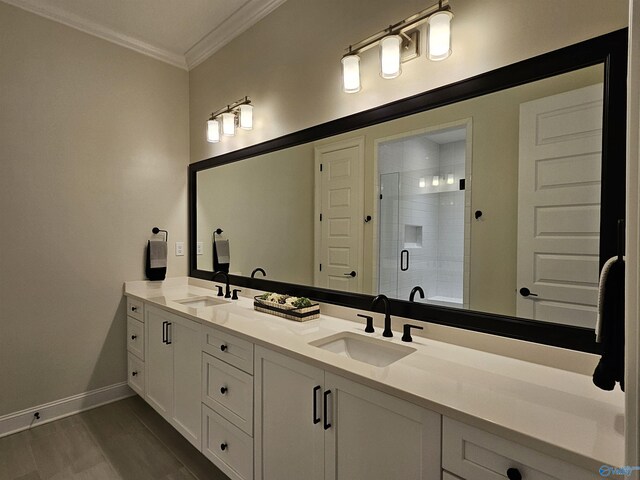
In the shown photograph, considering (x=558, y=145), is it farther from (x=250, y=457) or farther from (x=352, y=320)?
(x=250, y=457)

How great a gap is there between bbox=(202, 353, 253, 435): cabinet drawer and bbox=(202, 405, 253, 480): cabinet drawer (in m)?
0.04

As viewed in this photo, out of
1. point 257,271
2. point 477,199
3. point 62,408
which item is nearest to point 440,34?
point 477,199

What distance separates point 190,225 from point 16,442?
6.01ft

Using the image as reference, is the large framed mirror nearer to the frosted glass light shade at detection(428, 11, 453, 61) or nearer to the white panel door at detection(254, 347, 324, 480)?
the frosted glass light shade at detection(428, 11, 453, 61)

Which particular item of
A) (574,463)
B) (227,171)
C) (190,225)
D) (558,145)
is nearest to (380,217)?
(558,145)

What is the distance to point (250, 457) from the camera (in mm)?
1535

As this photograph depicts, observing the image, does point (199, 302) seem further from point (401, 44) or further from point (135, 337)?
point (401, 44)

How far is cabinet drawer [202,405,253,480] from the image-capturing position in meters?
1.56

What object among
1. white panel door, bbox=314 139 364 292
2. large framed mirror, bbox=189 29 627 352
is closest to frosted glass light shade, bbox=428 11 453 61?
large framed mirror, bbox=189 29 627 352

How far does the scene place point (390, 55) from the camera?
60.4 inches

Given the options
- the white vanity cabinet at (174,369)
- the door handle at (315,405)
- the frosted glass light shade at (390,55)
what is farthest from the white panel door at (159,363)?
the frosted glass light shade at (390,55)

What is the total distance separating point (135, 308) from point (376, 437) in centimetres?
219

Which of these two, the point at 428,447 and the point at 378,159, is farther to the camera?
the point at 378,159

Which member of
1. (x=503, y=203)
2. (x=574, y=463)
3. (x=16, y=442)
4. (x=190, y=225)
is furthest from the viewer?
(x=190, y=225)
